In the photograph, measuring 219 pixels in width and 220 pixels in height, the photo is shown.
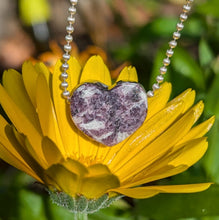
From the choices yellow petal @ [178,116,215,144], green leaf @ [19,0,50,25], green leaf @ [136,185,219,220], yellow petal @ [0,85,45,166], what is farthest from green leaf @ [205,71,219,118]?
green leaf @ [19,0,50,25]

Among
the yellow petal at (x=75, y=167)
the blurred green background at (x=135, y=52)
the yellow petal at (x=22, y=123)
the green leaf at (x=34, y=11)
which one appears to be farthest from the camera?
the green leaf at (x=34, y=11)

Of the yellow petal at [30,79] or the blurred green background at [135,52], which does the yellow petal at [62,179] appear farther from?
the blurred green background at [135,52]

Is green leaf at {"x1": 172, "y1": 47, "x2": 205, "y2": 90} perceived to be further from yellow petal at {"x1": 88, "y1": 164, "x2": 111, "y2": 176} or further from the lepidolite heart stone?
yellow petal at {"x1": 88, "y1": 164, "x2": 111, "y2": 176}

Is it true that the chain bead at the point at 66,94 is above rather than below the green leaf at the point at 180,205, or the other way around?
above

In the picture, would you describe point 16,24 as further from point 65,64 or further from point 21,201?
point 65,64

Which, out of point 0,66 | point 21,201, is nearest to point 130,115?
point 21,201

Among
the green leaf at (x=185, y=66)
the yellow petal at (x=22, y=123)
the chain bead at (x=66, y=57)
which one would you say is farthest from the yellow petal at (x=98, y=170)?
the green leaf at (x=185, y=66)

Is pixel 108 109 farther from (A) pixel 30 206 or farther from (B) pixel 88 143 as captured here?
(A) pixel 30 206
